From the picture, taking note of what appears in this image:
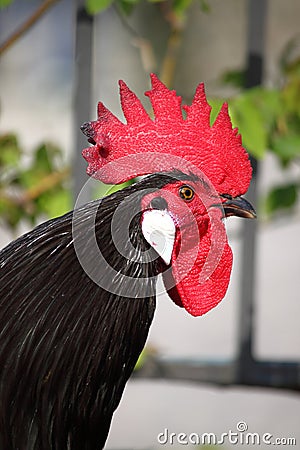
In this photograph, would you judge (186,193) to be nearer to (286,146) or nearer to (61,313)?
(61,313)

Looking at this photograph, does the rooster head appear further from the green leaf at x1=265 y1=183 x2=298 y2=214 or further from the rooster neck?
the green leaf at x1=265 y1=183 x2=298 y2=214

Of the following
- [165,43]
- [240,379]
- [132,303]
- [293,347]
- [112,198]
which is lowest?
[132,303]

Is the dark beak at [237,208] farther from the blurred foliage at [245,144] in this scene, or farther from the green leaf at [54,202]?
the green leaf at [54,202]

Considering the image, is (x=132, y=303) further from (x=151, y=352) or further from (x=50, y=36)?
(x=50, y=36)

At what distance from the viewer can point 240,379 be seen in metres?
2.33

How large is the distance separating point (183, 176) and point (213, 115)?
64 centimetres

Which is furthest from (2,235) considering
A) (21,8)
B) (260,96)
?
(260,96)

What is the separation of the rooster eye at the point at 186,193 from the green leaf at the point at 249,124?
0.79 m

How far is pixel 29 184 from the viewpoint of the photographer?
7.75ft

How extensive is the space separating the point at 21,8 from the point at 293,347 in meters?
1.93

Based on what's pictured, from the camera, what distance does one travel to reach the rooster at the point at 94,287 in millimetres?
1081

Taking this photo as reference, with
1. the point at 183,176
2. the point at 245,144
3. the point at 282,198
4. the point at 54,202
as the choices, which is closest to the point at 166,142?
the point at 183,176

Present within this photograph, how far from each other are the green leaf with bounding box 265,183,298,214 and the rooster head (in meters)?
1.21

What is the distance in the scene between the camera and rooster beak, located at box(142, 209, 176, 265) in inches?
42.4
